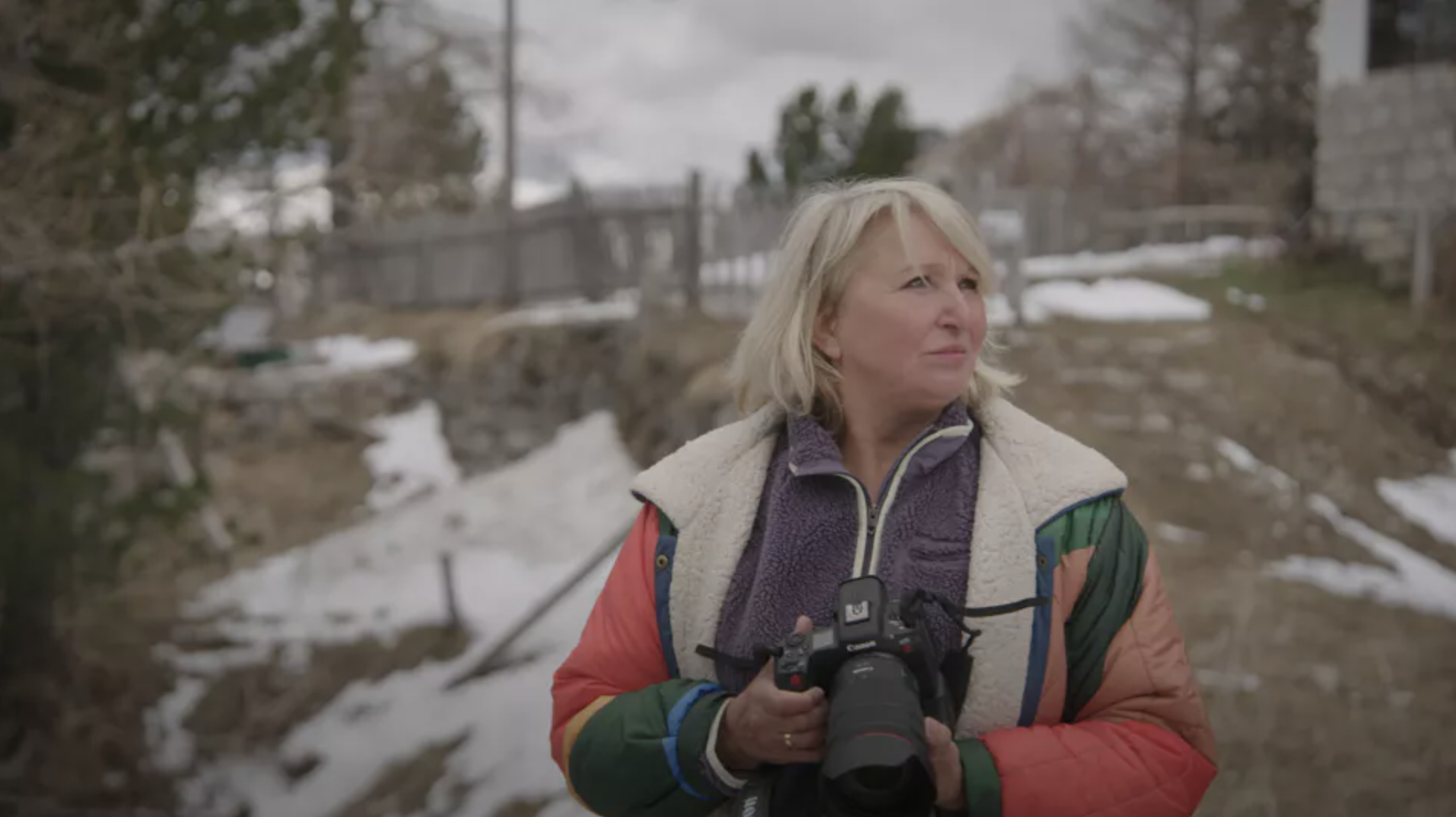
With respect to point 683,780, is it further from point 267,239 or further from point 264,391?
point 264,391

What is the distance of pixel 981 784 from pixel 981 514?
21cm

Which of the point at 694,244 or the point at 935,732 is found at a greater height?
the point at 694,244

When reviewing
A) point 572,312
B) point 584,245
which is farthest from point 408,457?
point 584,245

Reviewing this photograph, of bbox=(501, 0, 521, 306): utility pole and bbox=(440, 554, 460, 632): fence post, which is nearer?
bbox=(440, 554, 460, 632): fence post

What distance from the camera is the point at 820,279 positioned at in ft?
3.22

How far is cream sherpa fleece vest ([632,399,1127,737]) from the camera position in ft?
3.03

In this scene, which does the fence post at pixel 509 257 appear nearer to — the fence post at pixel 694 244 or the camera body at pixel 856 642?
the fence post at pixel 694 244

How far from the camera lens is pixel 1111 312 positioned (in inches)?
143

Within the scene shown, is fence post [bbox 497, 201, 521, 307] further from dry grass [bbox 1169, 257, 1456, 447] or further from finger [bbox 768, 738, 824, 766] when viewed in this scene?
finger [bbox 768, 738, 824, 766]

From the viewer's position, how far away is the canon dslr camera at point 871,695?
793mm

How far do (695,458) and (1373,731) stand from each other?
159 cm

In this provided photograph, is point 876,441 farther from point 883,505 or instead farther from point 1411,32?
point 1411,32

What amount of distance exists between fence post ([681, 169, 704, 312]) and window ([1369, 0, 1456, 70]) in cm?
255

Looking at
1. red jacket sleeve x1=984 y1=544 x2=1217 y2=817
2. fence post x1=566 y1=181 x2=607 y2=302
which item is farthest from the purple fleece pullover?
fence post x1=566 y1=181 x2=607 y2=302
